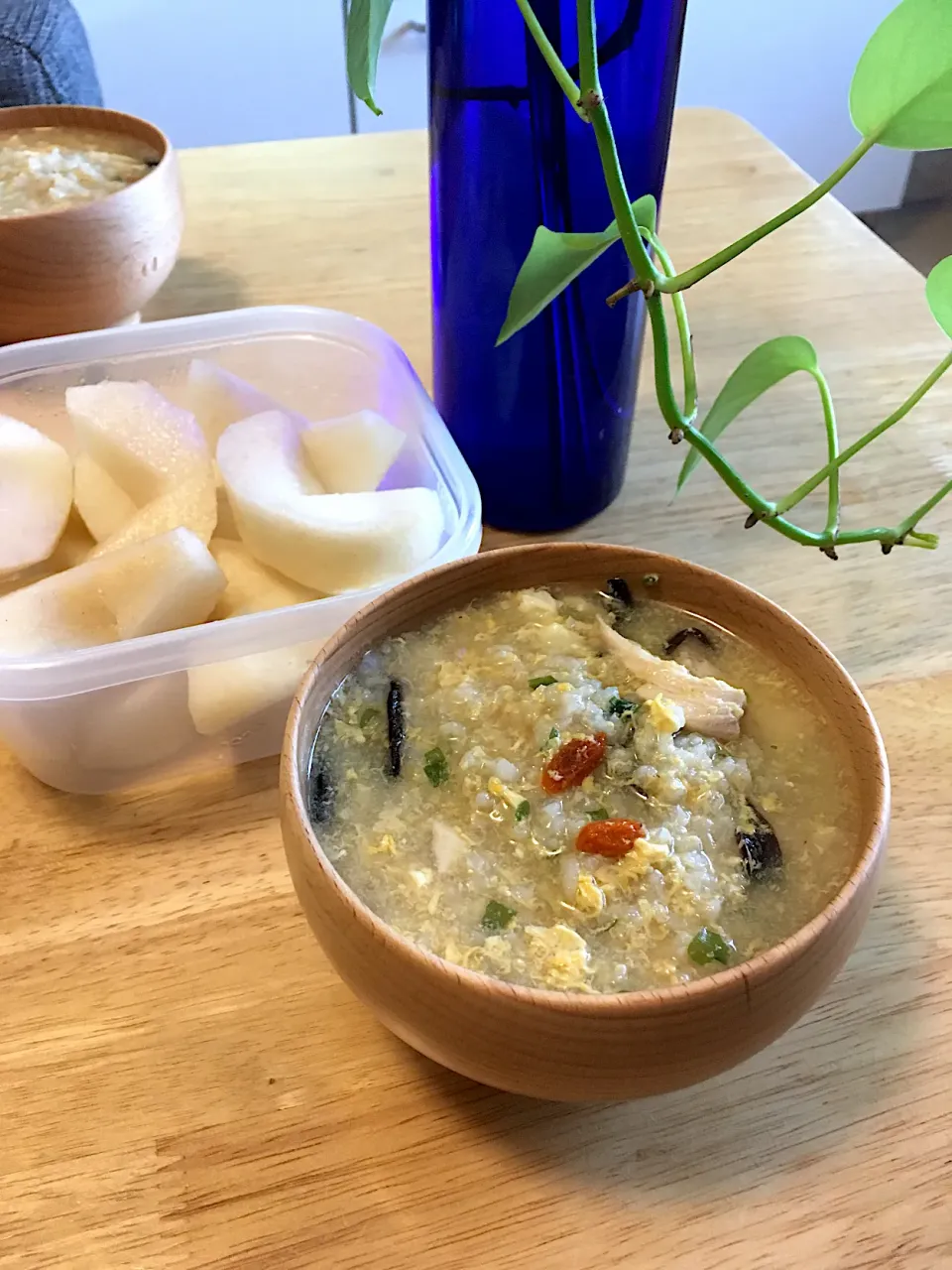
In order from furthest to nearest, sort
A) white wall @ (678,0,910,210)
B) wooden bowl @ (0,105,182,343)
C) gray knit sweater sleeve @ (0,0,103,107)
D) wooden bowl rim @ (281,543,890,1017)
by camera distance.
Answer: white wall @ (678,0,910,210) < gray knit sweater sleeve @ (0,0,103,107) < wooden bowl @ (0,105,182,343) < wooden bowl rim @ (281,543,890,1017)

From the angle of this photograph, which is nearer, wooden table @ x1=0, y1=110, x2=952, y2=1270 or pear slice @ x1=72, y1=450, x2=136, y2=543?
wooden table @ x1=0, y1=110, x2=952, y2=1270

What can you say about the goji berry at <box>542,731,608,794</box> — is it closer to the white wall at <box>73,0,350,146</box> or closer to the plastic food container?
the plastic food container

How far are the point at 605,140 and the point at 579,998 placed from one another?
1.14 feet

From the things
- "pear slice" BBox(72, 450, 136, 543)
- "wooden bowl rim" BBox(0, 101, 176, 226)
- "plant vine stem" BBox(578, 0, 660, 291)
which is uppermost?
"plant vine stem" BBox(578, 0, 660, 291)

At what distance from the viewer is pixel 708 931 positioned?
1.54 ft

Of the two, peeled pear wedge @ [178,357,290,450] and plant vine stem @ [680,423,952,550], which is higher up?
plant vine stem @ [680,423,952,550]

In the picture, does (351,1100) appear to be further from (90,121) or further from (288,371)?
(90,121)

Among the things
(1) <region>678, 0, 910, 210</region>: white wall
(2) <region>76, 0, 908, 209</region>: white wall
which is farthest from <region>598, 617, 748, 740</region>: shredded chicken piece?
(1) <region>678, 0, 910, 210</region>: white wall

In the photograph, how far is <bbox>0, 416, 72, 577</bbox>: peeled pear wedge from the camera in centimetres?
67

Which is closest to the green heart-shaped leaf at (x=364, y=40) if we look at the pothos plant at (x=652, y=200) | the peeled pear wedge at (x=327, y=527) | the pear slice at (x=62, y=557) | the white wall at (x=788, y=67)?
the pothos plant at (x=652, y=200)

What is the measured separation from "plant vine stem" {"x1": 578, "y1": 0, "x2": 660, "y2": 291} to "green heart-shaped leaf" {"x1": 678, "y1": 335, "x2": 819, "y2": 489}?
0.36ft

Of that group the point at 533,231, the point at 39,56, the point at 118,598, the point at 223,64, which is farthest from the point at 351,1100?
the point at 223,64

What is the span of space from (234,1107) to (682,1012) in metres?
0.23

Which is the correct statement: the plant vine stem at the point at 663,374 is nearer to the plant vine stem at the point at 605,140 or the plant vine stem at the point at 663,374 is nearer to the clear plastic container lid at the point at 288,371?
the plant vine stem at the point at 605,140
